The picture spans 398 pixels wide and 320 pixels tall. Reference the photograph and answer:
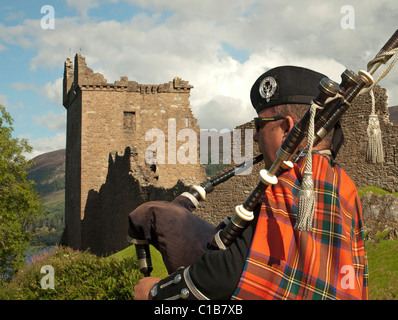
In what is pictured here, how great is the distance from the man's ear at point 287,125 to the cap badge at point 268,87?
8.0 inches

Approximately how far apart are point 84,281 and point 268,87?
29.8 ft

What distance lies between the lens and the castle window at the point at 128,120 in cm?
3012

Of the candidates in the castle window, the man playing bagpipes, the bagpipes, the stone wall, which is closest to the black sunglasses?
the man playing bagpipes

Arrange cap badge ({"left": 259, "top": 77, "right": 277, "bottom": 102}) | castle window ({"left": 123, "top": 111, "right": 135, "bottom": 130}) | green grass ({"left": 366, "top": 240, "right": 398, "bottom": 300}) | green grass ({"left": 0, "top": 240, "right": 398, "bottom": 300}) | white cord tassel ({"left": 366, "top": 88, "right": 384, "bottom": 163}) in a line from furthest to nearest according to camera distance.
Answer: castle window ({"left": 123, "top": 111, "right": 135, "bottom": 130})
green grass ({"left": 0, "top": 240, "right": 398, "bottom": 300})
green grass ({"left": 366, "top": 240, "right": 398, "bottom": 300})
cap badge ({"left": 259, "top": 77, "right": 277, "bottom": 102})
white cord tassel ({"left": 366, "top": 88, "right": 384, "bottom": 163})

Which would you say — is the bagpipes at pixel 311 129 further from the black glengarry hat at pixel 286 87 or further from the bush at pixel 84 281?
the bush at pixel 84 281

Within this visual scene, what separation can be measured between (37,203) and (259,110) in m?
29.5

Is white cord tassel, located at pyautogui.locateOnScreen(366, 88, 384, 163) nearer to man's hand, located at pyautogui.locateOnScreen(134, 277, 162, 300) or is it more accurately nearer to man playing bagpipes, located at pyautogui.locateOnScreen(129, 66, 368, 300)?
man playing bagpipes, located at pyautogui.locateOnScreen(129, 66, 368, 300)

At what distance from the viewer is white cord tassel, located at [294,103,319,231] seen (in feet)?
7.78

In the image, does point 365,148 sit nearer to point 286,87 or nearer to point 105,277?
point 105,277

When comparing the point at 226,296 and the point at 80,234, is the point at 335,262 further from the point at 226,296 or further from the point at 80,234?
the point at 80,234

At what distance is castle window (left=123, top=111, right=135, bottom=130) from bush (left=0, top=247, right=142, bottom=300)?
56.0 feet

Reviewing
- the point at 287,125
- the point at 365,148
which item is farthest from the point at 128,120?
the point at 287,125

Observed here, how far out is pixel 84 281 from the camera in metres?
10.9
